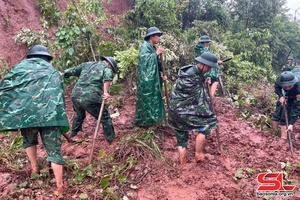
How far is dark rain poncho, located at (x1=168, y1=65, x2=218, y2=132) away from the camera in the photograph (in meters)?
3.42

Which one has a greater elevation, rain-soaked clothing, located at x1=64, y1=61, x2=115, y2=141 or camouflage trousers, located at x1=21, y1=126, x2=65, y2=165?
rain-soaked clothing, located at x1=64, y1=61, x2=115, y2=141

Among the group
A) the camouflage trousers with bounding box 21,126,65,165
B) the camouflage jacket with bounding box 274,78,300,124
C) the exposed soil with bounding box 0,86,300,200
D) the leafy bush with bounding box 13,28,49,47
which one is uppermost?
the leafy bush with bounding box 13,28,49,47

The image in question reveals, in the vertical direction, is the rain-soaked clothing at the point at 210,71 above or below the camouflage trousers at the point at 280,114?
above

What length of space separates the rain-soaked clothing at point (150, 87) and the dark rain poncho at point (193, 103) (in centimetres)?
91

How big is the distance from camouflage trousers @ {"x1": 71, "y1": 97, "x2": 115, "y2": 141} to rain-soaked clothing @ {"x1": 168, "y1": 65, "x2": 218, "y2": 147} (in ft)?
3.89

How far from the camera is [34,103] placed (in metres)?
2.81

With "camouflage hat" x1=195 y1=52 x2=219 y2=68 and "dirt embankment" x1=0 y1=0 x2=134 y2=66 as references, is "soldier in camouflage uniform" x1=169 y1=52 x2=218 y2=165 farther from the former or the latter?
"dirt embankment" x1=0 y1=0 x2=134 y2=66

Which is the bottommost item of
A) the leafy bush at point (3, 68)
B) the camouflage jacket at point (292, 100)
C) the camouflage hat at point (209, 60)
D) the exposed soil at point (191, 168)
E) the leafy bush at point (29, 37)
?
the exposed soil at point (191, 168)

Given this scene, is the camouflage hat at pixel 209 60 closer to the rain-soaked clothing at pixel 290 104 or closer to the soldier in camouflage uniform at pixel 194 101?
the soldier in camouflage uniform at pixel 194 101

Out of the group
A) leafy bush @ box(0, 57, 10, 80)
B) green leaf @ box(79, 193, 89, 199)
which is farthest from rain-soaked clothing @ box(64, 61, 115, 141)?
leafy bush @ box(0, 57, 10, 80)

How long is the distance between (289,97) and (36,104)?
4276 millimetres

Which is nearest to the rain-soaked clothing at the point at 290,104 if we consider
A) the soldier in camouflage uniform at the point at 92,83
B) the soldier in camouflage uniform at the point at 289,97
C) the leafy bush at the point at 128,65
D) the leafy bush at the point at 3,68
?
the soldier in camouflage uniform at the point at 289,97

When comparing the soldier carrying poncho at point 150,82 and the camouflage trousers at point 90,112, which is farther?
the soldier carrying poncho at point 150,82

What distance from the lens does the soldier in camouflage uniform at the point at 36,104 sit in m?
2.79
